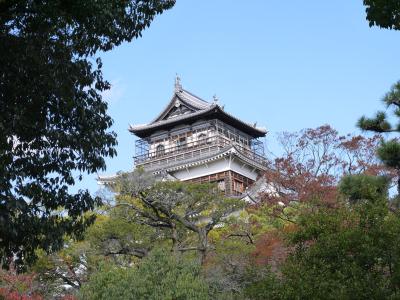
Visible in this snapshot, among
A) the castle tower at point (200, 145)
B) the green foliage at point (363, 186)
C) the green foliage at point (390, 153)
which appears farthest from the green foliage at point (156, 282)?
the castle tower at point (200, 145)

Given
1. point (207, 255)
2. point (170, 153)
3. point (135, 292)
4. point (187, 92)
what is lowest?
point (135, 292)

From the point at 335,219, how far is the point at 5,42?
6.26 meters

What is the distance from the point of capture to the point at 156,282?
47.9 feet

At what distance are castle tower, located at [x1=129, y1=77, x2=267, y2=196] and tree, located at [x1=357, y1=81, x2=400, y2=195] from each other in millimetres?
24374

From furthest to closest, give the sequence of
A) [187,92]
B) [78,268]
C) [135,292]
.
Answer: [187,92], [78,268], [135,292]

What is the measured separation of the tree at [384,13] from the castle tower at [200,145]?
2909 cm

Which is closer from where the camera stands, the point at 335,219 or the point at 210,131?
the point at 335,219

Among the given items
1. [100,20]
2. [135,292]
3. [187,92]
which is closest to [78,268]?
[135,292]

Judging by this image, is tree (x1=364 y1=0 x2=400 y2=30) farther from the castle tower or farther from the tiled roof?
the tiled roof

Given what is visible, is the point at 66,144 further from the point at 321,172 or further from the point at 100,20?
the point at 321,172

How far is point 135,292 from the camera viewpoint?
14508mm

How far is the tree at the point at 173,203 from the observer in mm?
19234

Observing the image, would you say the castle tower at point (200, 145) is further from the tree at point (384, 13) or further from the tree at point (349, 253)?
the tree at point (384, 13)

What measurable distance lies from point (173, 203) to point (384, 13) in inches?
578
